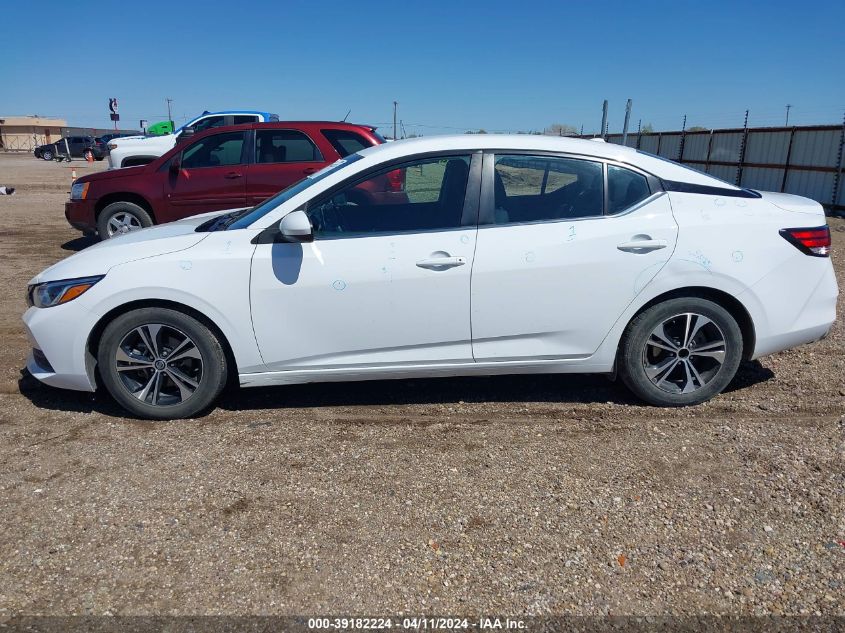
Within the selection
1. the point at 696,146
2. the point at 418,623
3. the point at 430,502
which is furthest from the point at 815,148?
the point at 418,623

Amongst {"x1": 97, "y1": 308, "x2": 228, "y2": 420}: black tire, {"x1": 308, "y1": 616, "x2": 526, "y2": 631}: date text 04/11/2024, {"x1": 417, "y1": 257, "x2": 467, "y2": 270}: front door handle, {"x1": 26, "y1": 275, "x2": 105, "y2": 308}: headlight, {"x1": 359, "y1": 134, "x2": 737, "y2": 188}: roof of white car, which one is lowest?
{"x1": 308, "y1": 616, "x2": 526, "y2": 631}: date text 04/11/2024

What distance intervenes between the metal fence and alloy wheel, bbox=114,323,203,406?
654 inches

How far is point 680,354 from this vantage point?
4.37 meters

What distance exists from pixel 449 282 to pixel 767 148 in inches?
720

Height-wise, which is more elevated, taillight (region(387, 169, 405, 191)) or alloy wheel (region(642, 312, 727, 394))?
taillight (region(387, 169, 405, 191))

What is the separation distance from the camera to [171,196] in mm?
9172

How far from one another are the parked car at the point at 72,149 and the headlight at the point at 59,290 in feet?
152

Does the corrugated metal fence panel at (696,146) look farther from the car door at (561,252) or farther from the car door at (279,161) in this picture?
the car door at (561,252)

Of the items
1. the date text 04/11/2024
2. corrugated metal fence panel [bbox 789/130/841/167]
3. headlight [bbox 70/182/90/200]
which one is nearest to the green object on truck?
headlight [bbox 70/182/90/200]

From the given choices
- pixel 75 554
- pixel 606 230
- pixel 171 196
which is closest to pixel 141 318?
pixel 75 554

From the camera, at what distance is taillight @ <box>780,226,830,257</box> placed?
4.28m

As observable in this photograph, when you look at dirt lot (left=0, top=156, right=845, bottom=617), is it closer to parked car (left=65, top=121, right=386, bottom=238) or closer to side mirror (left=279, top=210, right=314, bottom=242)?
side mirror (left=279, top=210, right=314, bottom=242)

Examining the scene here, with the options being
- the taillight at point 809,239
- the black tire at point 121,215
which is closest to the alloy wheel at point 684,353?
the taillight at point 809,239

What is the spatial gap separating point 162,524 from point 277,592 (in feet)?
2.60
